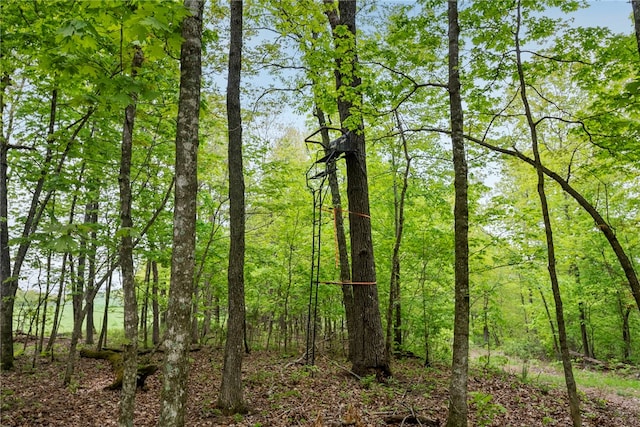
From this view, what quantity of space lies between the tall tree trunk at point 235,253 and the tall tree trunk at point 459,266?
314 cm

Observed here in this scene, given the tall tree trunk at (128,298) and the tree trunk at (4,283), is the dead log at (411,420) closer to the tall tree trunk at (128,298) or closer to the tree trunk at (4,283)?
the tall tree trunk at (128,298)

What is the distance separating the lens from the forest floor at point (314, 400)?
514 cm

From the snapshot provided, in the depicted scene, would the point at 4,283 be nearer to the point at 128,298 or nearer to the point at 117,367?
the point at 117,367

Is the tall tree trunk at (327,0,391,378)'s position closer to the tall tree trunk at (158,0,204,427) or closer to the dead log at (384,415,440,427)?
the dead log at (384,415,440,427)

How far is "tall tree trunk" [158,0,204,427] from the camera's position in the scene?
2.98 metres

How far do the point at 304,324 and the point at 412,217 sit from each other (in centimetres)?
828

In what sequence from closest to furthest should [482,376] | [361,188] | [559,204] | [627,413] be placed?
[627,413]
[361,188]
[482,376]
[559,204]

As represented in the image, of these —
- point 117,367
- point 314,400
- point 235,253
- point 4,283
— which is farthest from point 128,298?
point 4,283

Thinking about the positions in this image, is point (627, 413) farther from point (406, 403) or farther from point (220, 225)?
point (220, 225)

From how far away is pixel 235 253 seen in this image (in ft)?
19.0

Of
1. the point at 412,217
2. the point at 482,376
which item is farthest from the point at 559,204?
the point at 482,376

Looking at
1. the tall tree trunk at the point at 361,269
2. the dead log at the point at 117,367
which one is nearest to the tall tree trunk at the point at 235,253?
the tall tree trunk at the point at 361,269

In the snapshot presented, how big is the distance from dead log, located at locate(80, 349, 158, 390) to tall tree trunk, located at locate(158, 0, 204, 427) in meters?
4.74

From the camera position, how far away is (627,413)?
6.41 m
